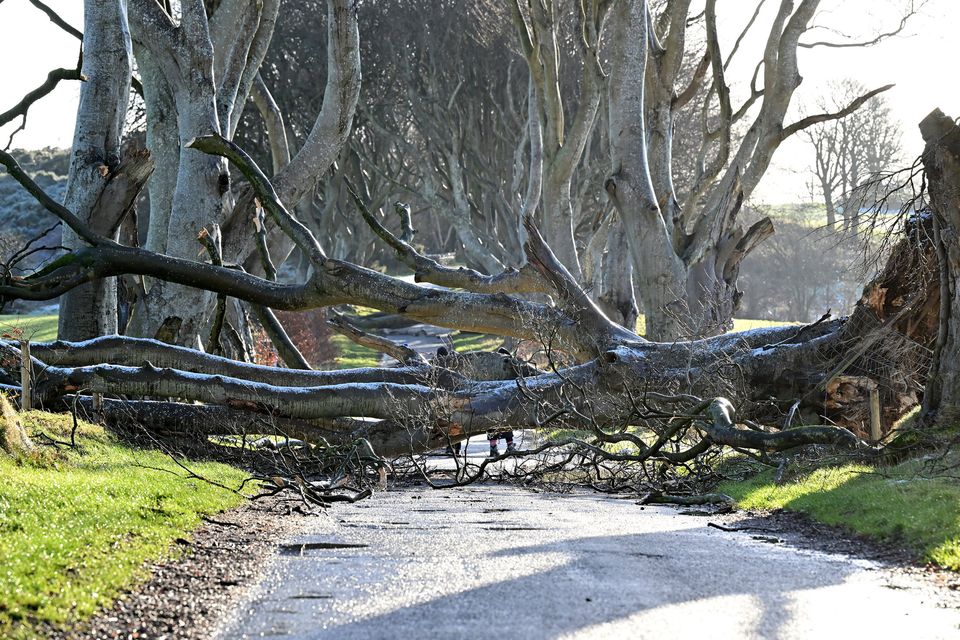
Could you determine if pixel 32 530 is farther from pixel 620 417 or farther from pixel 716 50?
pixel 716 50

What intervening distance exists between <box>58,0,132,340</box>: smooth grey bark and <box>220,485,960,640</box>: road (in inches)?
313

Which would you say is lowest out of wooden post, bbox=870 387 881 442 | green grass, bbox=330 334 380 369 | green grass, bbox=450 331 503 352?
green grass, bbox=330 334 380 369

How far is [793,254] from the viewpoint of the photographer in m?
58.9

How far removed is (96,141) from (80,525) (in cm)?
983

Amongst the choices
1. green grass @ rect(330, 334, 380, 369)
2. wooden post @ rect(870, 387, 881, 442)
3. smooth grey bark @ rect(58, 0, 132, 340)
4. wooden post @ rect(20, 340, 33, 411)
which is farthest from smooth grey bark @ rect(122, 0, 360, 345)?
green grass @ rect(330, 334, 380, 369)

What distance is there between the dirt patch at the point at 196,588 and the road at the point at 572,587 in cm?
14

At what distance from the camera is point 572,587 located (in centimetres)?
570

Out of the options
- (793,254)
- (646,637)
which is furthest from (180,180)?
(793,254)

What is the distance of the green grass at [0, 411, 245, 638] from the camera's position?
4.94 m

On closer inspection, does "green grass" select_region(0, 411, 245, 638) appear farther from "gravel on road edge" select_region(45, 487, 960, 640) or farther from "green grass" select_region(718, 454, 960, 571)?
"green grass" select_region(718, 454, 960, 571)

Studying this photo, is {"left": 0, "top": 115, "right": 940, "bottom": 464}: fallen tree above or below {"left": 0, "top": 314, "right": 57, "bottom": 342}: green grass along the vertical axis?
above

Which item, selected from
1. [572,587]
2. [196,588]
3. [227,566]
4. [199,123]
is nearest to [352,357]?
[199,123]

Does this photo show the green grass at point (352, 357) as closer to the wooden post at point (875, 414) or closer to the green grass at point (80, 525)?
the wooden post at point (875, 414)

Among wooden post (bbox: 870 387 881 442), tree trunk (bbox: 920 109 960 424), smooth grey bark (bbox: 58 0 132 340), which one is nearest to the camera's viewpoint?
tree trunk (bbox: 920 109 960 424)
